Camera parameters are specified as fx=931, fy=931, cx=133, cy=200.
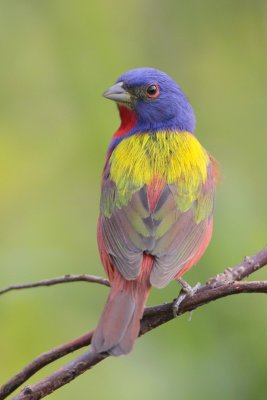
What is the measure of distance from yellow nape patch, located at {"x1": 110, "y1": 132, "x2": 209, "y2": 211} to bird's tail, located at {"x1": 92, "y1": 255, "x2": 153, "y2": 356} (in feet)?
1.57

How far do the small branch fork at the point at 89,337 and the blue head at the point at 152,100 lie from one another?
154 cm

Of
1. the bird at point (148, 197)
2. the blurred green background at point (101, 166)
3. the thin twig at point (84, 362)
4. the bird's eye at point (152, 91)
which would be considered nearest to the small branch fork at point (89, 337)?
the thin twig at point (84, 362)

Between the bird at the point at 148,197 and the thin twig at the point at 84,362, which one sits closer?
the thin twig at the point at 84,362

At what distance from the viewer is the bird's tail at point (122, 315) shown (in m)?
2.94

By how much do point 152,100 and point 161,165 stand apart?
2.35ft

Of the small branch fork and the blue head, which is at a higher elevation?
the blue head

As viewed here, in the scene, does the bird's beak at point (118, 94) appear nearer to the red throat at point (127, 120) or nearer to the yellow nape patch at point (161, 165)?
the red throat at point (127, 120)

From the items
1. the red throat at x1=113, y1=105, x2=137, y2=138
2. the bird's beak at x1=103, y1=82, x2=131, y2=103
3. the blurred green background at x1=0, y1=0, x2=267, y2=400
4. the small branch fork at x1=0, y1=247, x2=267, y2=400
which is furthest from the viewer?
the red throat at x1=113, y1=105, x2=137, y2=138

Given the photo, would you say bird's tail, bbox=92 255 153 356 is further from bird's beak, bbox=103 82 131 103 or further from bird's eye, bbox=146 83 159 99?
bird's eye, bbox=146 83 159 99

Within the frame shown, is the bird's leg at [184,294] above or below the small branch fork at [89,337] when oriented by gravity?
below

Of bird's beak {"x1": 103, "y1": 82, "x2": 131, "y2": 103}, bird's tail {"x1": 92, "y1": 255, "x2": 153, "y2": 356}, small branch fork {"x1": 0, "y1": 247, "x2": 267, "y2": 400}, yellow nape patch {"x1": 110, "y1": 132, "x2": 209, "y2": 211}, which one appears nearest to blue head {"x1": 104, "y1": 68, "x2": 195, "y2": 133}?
bird's beak {"x1": 103, "y1": 82, "x2": 131, "y2": 103}

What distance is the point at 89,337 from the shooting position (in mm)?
2816

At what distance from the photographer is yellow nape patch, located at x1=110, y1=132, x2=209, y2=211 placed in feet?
13.5

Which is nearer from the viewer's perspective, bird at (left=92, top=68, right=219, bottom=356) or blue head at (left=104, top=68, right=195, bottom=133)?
bird at (left=92, top=68, right=219, bottom=356)
